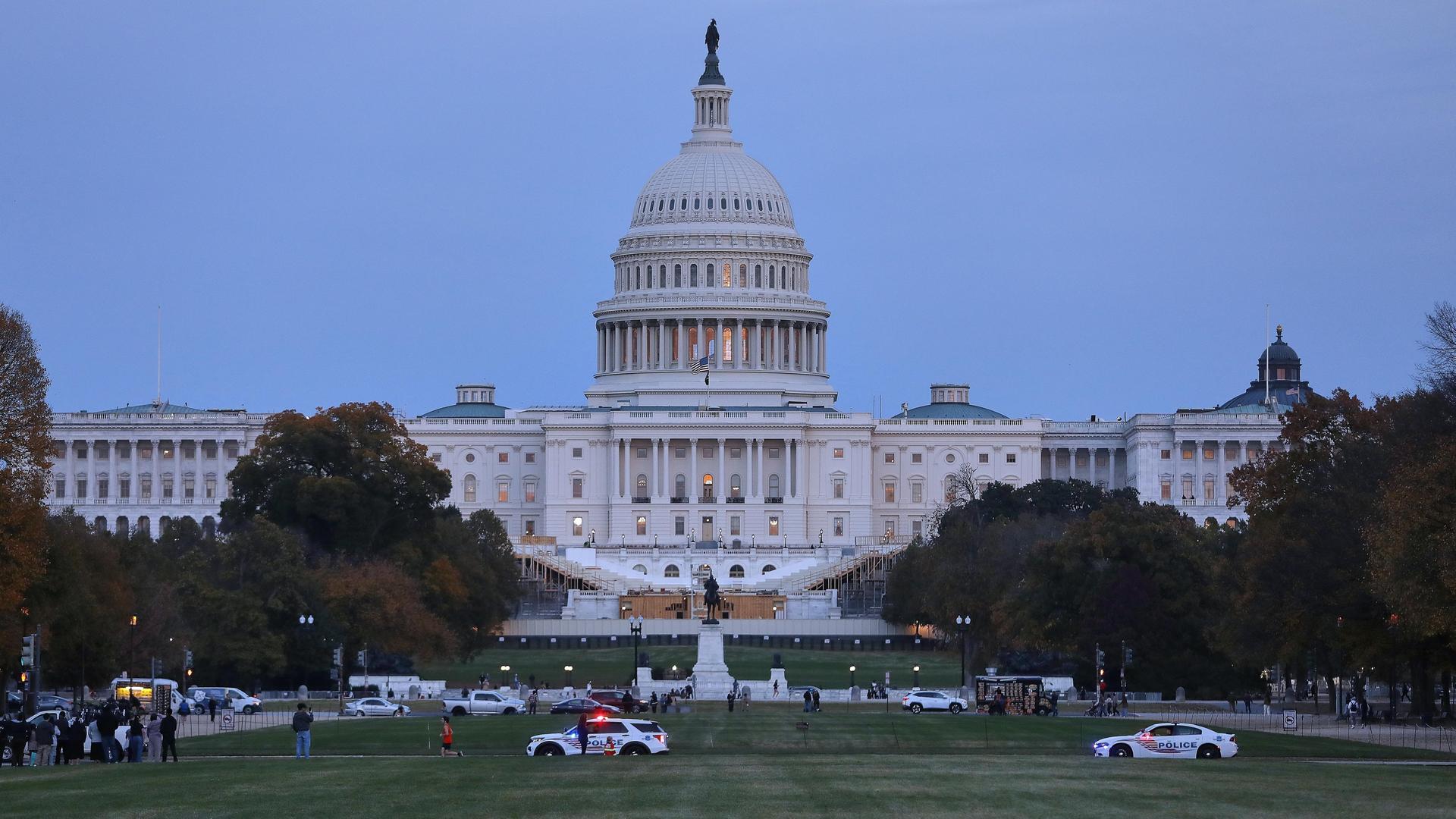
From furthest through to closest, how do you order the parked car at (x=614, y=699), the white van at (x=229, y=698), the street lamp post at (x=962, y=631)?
the street lamp post at (x=962, y=631)
the white van at (x=229, y=698)
the parked car at (x=614, y=699)

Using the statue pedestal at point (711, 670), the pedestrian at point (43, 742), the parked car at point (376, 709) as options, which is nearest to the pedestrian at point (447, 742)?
the pedestrian at point (43, 742)

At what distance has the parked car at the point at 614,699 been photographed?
83.8 meters

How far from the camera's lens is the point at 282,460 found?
411ft

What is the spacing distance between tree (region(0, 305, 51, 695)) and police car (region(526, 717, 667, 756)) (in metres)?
16.2

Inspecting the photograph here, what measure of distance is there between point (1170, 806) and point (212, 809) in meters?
14.9

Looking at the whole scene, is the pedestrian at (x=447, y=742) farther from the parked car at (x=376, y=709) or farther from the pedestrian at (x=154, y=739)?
the parked car at (x=376, y=709)

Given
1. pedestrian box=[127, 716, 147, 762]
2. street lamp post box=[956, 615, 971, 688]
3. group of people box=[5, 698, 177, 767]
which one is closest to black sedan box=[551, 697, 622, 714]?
group of people box=[5, 698, 177, 767]

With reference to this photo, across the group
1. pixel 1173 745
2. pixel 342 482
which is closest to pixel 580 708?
pixel 1173 745

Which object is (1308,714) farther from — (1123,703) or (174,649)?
(174,649)

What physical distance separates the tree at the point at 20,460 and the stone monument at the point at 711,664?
3130 centimetres

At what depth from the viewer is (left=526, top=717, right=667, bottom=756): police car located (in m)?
61.2

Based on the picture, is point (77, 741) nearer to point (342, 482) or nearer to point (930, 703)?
point (930, 703)

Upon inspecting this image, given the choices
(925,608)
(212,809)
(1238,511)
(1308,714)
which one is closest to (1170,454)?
(1238,511)

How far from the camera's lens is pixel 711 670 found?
10469cm
